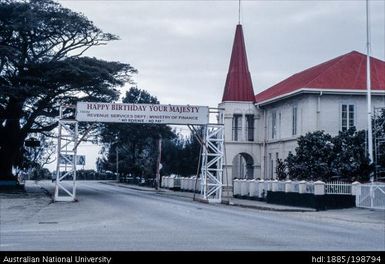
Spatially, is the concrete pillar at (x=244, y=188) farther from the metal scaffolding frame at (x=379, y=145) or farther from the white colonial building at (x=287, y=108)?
the metal scaffolding frame at (x=379, y=145)

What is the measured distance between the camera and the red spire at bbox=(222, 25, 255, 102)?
167 ft

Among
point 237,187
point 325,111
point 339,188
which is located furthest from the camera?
point 237,187

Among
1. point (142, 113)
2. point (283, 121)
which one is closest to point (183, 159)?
point (283, 121)

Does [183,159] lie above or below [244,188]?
above

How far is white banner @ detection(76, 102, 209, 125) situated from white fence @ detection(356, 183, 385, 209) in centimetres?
1069

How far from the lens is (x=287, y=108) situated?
4641 cm

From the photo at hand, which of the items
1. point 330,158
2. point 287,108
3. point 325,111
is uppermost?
point 287,108

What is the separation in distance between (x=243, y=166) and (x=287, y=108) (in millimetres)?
12499

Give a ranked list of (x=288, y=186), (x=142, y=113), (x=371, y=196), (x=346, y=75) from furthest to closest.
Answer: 1. (x=346, y=75)
2. (x=142, y=113)
3. (x=288, y=186)
4. (x=371, y=196)

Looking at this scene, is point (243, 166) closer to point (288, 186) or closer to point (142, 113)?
point (142, 113)

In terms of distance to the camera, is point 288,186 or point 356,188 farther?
point 288,186

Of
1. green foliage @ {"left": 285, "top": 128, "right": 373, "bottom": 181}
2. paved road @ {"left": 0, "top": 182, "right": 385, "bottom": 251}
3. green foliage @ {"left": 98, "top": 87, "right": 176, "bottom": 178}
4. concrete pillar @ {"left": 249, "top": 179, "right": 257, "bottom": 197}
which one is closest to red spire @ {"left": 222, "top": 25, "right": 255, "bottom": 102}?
concrete pillar @ {"left": 249, "top": 179, "right": 257, "bottom": 197}

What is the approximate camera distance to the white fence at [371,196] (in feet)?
94.0
